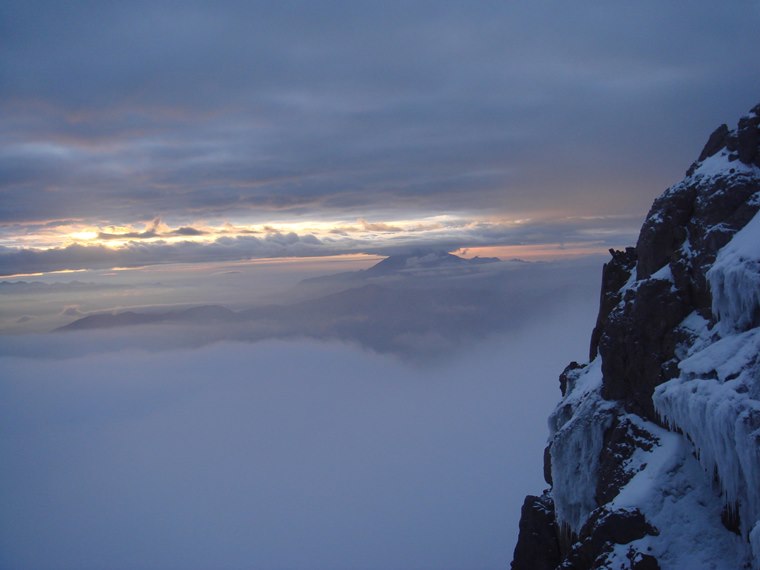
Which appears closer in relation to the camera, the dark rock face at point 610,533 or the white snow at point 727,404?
the white snow at point 727,404

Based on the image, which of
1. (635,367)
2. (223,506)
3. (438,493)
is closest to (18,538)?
(223,506)

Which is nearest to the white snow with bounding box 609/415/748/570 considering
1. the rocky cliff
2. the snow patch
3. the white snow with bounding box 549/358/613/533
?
the rocky cliff

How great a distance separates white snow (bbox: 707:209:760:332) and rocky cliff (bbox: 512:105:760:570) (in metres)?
0.06

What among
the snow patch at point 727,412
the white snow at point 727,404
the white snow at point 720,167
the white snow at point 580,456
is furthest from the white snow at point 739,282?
the white snow at point 580,456

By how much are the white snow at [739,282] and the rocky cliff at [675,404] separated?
6 centimetres

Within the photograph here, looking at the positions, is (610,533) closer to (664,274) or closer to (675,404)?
(675,404)

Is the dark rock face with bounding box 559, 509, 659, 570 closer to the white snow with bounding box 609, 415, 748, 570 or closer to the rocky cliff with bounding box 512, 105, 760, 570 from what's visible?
the rocky cliff with bounding box 512, 105, 760, 570

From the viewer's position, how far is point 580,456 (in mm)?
33719

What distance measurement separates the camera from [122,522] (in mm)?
180375

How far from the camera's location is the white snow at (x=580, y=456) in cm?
3288

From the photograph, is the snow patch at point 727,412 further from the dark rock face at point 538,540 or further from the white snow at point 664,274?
the dark rock face at point 538,540

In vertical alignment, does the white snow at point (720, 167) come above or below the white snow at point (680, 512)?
above

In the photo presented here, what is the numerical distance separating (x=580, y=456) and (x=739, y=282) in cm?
1410

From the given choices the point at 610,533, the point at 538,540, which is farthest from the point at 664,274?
the point at 538,540
